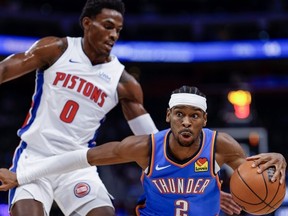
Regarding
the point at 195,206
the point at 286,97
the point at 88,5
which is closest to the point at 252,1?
the point at 286,97

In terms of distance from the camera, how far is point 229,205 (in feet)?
14.4

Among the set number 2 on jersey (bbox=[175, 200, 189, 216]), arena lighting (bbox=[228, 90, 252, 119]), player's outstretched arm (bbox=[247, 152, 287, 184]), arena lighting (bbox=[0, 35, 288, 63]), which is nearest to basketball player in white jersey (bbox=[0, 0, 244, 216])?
number 2 on jersey (bbox=[175, 200, 189, 216])

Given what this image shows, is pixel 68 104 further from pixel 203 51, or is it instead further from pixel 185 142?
pixel 203 51

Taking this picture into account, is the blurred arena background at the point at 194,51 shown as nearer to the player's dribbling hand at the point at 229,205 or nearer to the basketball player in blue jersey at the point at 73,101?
the basketball player in blue jersey at the point at 73,101

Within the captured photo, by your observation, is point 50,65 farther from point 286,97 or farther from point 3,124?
point 286,97

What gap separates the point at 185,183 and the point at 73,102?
42.7 inches

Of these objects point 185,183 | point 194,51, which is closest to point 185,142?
point 185,183

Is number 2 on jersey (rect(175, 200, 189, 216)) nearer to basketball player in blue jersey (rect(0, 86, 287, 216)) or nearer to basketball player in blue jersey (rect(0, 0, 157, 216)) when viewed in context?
basketball player in blue jersey (rect(0, 86, 287, 216))

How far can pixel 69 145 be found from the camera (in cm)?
445

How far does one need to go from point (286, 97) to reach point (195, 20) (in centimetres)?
332

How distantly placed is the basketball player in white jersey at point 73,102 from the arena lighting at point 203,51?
34.1 feet

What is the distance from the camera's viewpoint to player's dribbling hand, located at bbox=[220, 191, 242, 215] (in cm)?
436

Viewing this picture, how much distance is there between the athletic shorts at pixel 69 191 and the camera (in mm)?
4195

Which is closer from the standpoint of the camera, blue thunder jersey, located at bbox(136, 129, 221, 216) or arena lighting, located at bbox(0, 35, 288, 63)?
blue thunder jersey, located at bbox(136, 129, 221, 216)
